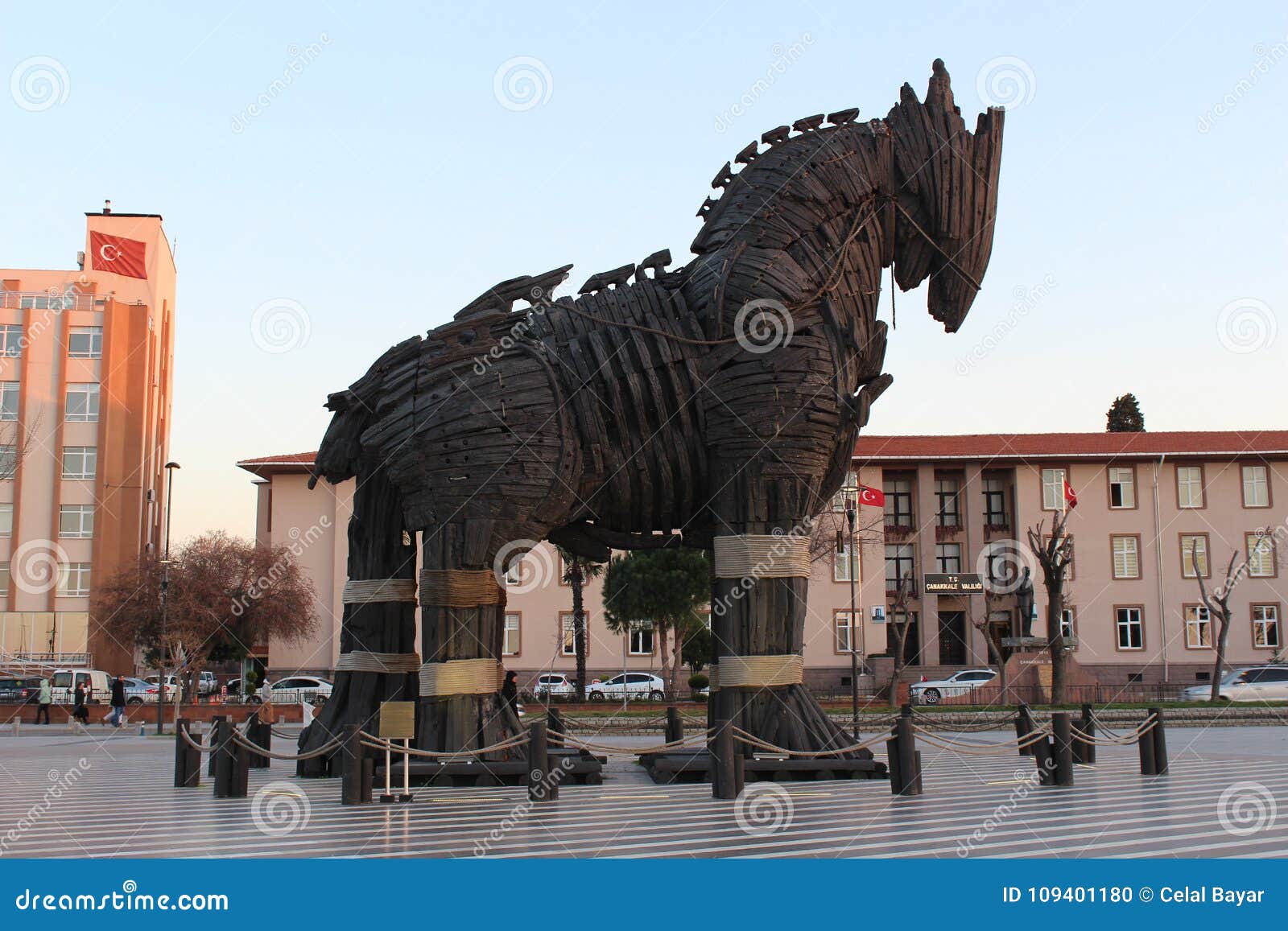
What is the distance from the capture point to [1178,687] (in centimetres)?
4094

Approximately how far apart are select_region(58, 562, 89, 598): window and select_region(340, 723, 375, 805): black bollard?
43213mm

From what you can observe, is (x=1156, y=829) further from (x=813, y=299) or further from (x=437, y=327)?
(x=437, y=327)

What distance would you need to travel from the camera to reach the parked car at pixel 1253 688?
33.8m

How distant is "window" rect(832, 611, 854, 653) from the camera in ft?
157

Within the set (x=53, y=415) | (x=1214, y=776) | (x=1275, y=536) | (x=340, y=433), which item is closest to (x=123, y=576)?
(x=53, y=415)

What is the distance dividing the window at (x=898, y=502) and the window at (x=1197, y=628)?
1090 cm

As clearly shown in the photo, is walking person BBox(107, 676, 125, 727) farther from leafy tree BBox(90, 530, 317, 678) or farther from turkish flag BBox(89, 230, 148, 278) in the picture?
turkish flag BBox(89, 230, 148, 278)

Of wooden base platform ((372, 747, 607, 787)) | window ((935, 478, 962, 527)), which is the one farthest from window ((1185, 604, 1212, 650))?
wooden base platform ((372, 747, 607, 787))

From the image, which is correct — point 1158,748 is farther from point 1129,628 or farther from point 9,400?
point 9,400

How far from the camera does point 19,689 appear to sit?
123ft

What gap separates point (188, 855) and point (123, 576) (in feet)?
121

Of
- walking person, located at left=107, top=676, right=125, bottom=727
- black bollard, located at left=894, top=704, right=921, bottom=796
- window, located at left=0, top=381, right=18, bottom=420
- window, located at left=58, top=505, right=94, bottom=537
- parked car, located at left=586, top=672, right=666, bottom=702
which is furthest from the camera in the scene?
window, located at left=0, top=381, right=18, bottom=420
